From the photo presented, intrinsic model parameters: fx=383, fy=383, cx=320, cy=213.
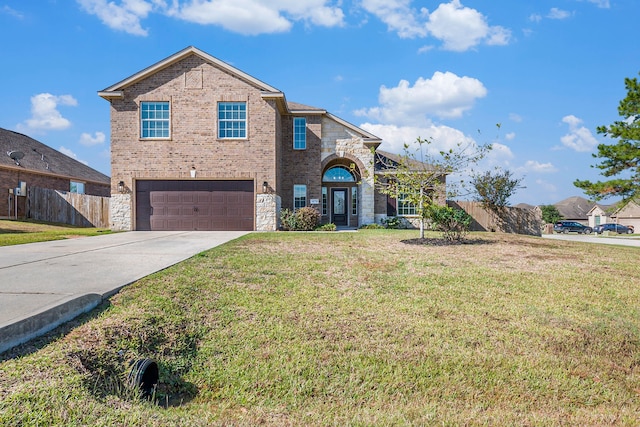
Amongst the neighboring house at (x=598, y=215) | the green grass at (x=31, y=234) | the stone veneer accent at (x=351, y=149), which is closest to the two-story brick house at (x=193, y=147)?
the green grass at (x=31, y=234)

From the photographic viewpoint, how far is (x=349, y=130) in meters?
22.3

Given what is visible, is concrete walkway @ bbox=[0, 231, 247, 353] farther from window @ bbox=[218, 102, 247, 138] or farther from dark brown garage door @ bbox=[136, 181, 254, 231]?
window @ bbox=[218, 102, 247, 138]

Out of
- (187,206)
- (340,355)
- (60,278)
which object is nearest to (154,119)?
(187,206)

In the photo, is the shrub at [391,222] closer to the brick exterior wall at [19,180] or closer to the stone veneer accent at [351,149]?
the stone veneer accent at [351,149]

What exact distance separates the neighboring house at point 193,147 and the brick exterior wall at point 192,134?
48 mm

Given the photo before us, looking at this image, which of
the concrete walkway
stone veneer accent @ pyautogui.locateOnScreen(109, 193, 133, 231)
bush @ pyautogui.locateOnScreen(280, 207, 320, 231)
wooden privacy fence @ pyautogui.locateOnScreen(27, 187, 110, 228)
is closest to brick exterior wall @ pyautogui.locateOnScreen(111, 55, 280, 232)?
stone veneer accent @ pyautogui.locateOnScreen(109, 193, 133, 231)

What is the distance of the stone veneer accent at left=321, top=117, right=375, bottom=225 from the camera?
72.4 ft

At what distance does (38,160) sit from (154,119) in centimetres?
1465

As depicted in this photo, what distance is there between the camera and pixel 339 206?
23922 millimetres

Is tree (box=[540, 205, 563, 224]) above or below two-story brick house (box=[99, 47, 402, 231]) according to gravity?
below

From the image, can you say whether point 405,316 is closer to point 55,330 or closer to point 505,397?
point 505,397

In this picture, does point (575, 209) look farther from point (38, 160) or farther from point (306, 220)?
point (38, 160)

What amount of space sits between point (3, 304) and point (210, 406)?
310 cm

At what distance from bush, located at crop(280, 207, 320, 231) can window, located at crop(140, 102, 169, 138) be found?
7.05m
